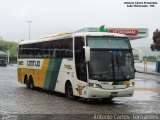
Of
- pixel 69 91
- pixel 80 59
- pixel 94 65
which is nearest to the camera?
pixel 94 65

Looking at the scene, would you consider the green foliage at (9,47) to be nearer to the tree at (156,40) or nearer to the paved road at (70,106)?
the tree at (156,40)

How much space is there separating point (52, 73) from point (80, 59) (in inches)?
146

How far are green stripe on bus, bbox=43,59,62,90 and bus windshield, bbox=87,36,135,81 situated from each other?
122 inches

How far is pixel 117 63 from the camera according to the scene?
1802 cm

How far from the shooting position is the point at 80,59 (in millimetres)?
18359

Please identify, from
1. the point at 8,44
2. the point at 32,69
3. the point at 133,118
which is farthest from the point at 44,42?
the point at 8,44

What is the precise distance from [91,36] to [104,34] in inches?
23.0

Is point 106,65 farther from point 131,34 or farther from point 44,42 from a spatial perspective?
point 131,34

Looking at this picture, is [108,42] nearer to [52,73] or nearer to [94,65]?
[94,65]

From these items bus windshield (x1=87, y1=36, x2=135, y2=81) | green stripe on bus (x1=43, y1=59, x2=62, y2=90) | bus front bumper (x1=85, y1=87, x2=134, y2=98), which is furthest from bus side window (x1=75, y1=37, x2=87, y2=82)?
green stripe on bus (x1=43, y1=59, x2=62, y2=90)

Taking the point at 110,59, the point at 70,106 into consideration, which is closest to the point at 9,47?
the point at 110,59

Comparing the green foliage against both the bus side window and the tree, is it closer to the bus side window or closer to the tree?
the tree

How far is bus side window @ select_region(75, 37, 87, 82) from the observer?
59.2 feet

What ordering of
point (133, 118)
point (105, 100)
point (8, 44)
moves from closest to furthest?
point (133, 118)
point (105, 100)
point (8, 44)
